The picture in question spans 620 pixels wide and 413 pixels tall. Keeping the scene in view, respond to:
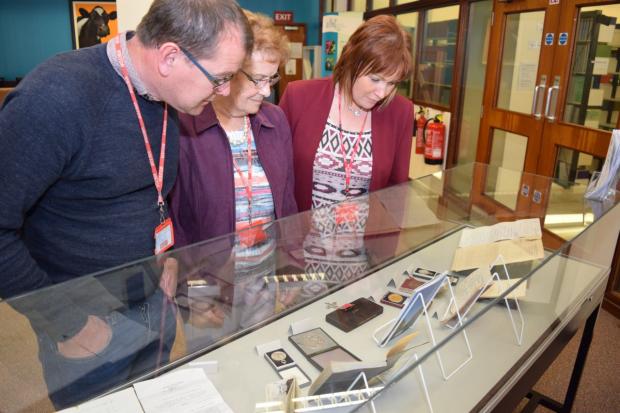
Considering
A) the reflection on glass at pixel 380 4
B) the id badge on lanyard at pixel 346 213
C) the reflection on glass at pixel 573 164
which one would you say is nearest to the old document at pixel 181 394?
the id badge on lanyard at pixel 346 213

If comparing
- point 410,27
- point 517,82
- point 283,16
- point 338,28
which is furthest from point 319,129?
point 283,16

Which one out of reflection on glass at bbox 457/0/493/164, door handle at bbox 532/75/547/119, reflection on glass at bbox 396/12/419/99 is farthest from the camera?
reflection on glass at bbox 396/12/419/99

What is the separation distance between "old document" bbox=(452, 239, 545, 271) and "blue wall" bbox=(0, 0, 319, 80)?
8924 mm

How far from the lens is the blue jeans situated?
109 centimetres

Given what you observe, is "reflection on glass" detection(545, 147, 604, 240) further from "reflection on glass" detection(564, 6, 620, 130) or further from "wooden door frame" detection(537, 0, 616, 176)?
"reflection on glass" detection(564, 6, 620, 130)

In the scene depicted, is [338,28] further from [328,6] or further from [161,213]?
[161,213]

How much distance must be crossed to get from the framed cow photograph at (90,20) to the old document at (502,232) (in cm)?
833

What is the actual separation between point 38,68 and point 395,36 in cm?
122

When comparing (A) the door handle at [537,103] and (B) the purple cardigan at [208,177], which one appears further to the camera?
(A) the door handle at [537,103]

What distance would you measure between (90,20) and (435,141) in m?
6.74

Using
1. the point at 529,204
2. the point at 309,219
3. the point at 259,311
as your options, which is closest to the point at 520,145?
the point at 529,204

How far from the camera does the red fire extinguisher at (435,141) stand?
529 centimetres

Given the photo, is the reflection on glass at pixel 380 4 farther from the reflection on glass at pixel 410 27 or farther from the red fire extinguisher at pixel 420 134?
the red fire extinguisher at pixel 420 134

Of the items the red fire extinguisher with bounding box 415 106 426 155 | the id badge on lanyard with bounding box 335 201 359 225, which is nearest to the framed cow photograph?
the red fire extinguisher with bounding box 415 106 426 155
